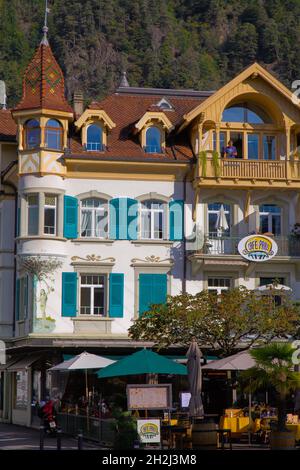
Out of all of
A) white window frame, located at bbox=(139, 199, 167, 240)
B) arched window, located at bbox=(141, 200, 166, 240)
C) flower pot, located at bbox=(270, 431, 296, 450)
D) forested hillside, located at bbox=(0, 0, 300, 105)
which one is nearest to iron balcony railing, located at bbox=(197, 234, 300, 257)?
white window frame, located at bbox=(139, 199, 167, 240)

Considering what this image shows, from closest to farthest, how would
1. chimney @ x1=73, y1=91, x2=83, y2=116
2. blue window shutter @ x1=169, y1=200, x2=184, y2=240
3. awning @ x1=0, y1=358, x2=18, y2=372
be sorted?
1. blue window shutter @ x1=169, y1=200, x2=184, y2=240
2. awning @ x1=0, y1=358, x2=18, y2=372
3. chimney @ x1=73, y1=91, x2=83, y2=116

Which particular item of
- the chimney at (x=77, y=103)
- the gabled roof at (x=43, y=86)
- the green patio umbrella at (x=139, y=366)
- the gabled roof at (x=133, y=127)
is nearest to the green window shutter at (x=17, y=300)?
the gabled roof at (x=133, y=127)

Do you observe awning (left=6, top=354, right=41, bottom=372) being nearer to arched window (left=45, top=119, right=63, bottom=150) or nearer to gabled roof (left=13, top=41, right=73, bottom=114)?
arched window (left=45, top=119, right=63, bottom=150)

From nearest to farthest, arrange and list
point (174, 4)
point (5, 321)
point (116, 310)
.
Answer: point (116, 310) → point (5, 321) → point (174, 4)

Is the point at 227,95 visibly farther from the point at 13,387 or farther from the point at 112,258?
the point at 13,387

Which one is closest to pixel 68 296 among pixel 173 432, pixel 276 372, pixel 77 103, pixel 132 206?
pixel 132 206

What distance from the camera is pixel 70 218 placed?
143 ft

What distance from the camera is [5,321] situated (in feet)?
152

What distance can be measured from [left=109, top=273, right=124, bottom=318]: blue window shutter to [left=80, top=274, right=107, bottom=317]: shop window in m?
0.34

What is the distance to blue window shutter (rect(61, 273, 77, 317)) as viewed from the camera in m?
43.1

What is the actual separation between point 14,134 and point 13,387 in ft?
34.4

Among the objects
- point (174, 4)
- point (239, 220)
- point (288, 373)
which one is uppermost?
point (174, 4)
